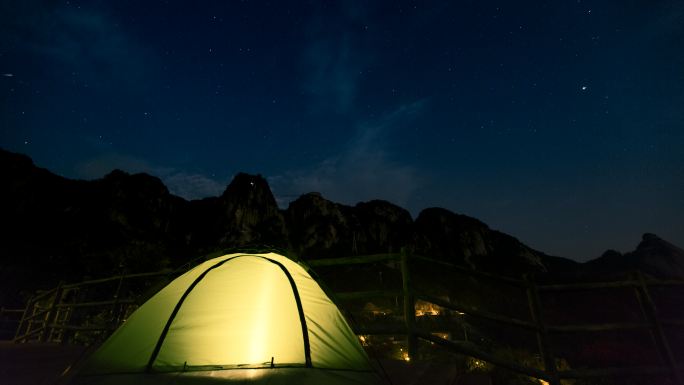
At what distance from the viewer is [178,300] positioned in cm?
287

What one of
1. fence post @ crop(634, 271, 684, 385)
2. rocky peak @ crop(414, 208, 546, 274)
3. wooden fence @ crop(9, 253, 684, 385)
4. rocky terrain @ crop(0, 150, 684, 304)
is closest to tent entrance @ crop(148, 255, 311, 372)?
wooden fence @ crop(9, 253, 684, 385)

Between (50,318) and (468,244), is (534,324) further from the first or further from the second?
(468,244)

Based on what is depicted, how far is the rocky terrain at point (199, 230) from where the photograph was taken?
27.0 metres

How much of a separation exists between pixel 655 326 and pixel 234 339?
18.0ft

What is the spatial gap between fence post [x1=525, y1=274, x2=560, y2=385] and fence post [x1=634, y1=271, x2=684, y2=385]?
1509 millimetres

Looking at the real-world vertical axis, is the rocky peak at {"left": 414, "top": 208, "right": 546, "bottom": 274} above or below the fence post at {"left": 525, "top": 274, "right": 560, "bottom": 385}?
above

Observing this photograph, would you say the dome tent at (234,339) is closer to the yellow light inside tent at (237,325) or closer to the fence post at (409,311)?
the yellow light inside tent at (237,325)

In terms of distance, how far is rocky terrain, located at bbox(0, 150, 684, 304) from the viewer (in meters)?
27.0

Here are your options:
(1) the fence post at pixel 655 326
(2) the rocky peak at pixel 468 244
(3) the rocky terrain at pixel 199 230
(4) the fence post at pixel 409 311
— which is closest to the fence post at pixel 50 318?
(3) the rocky terrain at pixel 199 230

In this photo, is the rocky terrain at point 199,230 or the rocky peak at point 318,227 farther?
the rocky peak at point 318,227

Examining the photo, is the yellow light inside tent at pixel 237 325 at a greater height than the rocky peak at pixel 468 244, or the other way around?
the rocky peak at pixel 468 244

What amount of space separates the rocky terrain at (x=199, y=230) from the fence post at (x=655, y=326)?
19.4 meters

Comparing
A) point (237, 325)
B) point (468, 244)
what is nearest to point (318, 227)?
point (468, 244)

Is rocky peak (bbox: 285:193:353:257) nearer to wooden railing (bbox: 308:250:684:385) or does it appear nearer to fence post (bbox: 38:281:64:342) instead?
fence post (bbox: 38:281:64:342)
